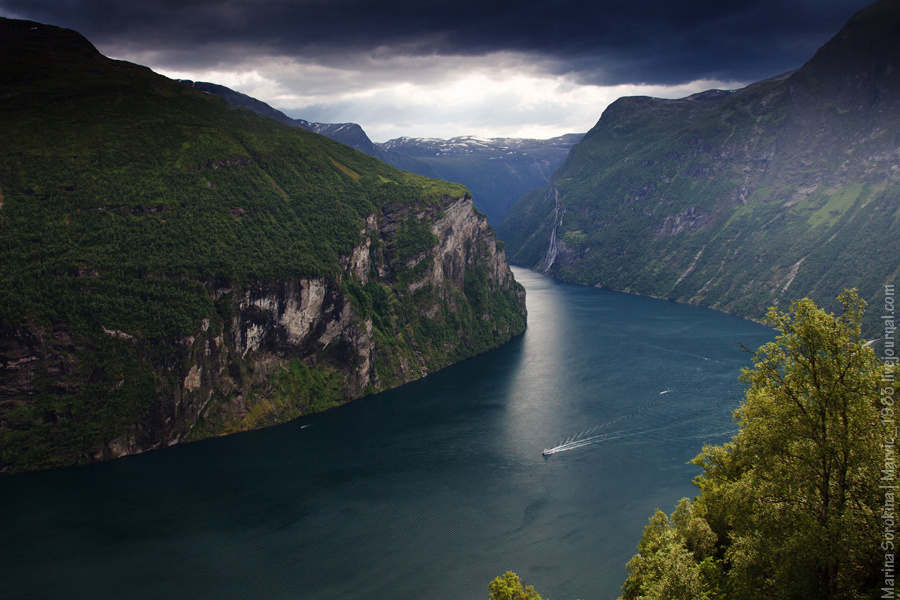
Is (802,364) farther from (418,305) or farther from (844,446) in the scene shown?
(418,305)

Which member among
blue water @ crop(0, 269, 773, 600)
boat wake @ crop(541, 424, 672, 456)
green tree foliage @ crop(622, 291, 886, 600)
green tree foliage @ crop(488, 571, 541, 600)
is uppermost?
green tree foliage @ crop(622, 291, 886, 600)

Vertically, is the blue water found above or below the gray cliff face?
below

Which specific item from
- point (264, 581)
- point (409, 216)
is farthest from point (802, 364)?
point (409, 216)

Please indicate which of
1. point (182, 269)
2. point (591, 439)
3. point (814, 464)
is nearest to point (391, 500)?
point (591, 439)

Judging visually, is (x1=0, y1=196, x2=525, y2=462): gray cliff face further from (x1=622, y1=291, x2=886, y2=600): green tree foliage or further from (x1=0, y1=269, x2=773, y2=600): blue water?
(x1=622, y1=291, x2=886, y2=600): green tree foliage

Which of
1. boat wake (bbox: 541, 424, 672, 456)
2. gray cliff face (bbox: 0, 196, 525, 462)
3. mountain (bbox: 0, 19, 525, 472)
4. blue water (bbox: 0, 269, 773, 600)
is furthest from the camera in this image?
gray cliff face (bbox: 0, 196, 525, 462)

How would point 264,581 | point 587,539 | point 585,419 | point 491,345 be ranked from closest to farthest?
point 264,581
point 587,539
point 585,419
point 491,345

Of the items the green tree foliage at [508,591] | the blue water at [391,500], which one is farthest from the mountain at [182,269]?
the green tree foliage at [508,591]

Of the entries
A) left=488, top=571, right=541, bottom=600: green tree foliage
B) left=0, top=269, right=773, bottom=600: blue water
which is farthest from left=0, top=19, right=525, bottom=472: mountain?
left=488, top=571, right=541, bottom=600: green tree foliage
